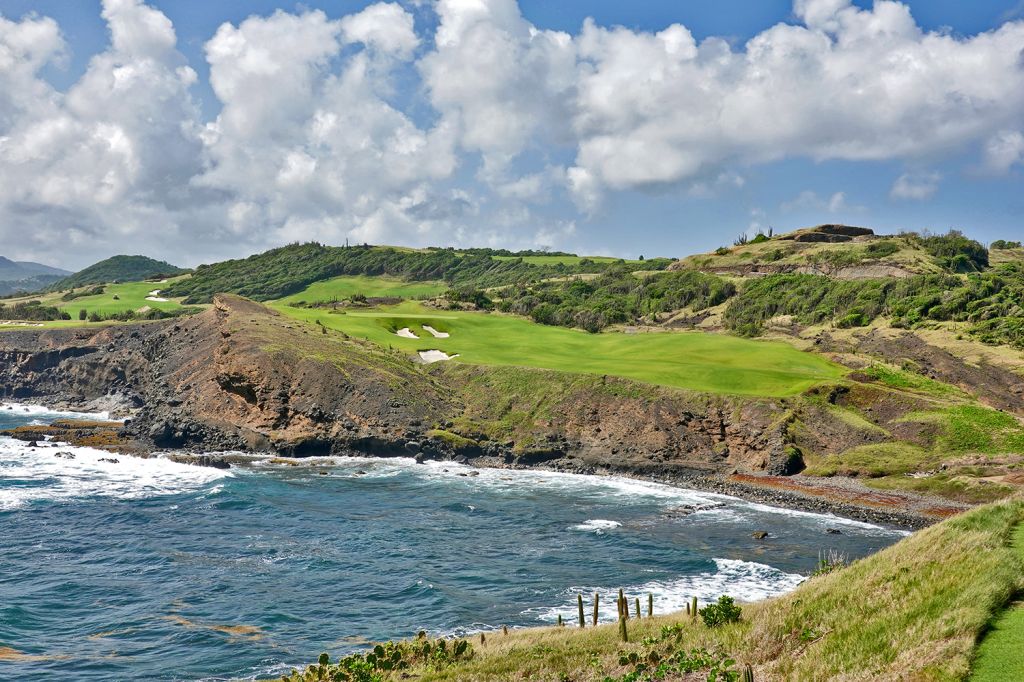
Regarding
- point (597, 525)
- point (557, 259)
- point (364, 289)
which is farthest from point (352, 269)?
point (597, 525)

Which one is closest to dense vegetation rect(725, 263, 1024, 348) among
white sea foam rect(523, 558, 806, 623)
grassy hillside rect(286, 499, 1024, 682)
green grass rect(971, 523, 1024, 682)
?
white sea foam rect(523, 558, 806, 623)

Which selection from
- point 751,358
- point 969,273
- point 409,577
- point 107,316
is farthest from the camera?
point 107,316

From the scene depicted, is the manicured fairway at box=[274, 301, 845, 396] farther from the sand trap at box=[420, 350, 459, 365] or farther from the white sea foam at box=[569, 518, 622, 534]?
the white sea foam at box=[569, 518, 622, 534]

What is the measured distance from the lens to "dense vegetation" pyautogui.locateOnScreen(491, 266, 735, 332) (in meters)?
92.1

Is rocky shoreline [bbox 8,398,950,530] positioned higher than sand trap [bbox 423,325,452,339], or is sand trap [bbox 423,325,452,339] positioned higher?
sand trap [bbox 423,325,452,339]

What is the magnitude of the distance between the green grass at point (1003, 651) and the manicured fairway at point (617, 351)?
4069cm

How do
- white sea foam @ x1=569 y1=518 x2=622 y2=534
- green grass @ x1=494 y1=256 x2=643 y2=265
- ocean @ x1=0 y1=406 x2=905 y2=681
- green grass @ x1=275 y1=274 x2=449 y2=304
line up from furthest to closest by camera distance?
green grass @ x1=494 y1=256 x2=643 y2=265 → green grass @ x1=275 y1=274 x2=449 y2=304 → white sea foam @ x1=569 y1=518 x2=622 y2=534 → ocean @ x1=0 y1=406 x2=905 y2=681

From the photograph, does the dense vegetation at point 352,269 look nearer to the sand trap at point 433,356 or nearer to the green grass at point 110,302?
the green grass at point 110,302

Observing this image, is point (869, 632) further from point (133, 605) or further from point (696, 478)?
point (696, 478)

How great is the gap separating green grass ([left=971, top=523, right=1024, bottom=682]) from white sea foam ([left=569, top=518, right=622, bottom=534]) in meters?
23.5

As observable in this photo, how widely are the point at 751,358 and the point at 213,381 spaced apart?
1746 inches

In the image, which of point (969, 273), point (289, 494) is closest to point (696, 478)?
point (289, 494)

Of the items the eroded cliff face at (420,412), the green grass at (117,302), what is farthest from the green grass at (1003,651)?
the green grass at (117,302)

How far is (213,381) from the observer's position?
2360 inches
